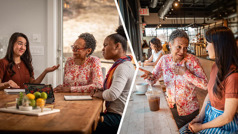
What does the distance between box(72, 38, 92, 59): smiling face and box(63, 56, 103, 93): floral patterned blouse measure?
2.9 inches

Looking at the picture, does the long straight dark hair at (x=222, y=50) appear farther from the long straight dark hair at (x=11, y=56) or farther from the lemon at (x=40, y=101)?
the long straight dark hair at (x=11, y=56)

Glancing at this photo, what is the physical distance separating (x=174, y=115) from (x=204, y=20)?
0.48 metres

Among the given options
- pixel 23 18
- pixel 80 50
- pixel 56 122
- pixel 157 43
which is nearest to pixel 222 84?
pixel 157 43

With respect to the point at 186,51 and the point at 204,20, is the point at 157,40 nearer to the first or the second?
the point at 186,51

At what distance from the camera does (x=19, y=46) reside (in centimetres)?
222

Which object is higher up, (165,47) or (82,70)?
(165,47)

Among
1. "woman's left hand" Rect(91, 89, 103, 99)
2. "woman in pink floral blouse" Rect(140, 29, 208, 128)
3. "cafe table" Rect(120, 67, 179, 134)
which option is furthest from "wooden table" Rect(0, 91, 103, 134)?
"woman in pink floral blouse" Rect(140, 29, 208, 128)

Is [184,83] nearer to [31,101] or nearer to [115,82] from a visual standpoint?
[115,82]

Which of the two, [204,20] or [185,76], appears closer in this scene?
[204,20]

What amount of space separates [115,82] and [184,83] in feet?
1.84

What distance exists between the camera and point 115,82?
137cm

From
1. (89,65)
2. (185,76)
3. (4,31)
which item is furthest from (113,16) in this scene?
(185,76)

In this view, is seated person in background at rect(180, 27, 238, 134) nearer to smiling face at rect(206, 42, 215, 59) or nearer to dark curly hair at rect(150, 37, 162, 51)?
smiling face at rect(206, 42, 215, 59)

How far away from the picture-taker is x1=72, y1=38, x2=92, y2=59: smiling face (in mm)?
1990
